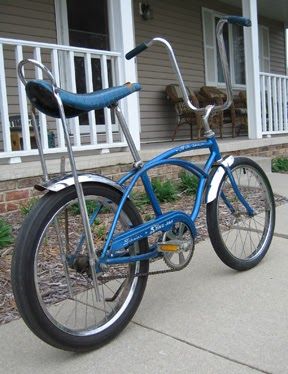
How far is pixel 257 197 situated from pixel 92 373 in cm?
204

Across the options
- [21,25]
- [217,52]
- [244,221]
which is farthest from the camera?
[217,52]

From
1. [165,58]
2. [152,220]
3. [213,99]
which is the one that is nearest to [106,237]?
[152,220]

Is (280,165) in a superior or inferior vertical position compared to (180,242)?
→ superior

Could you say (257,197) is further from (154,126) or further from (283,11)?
(283,11)

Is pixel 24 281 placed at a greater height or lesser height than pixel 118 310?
greater

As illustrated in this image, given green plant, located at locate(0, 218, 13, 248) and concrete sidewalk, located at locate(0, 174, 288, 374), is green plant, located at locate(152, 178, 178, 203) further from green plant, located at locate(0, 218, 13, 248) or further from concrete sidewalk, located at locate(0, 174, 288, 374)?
concrete sidewalk, located at locate(0, 174, 288, 374)

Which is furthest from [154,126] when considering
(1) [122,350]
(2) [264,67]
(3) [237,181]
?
(1) [122,350]

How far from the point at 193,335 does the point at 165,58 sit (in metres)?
7.26

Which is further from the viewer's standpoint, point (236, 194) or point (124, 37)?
point (124, 37)

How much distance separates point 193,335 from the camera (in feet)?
7.45

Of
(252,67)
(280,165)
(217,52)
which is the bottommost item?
(280,165)

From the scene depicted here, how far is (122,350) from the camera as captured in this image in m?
2.16

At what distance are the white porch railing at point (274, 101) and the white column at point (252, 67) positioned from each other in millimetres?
255

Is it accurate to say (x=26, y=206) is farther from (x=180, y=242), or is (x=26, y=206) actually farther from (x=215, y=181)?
(x=180, y=242)
